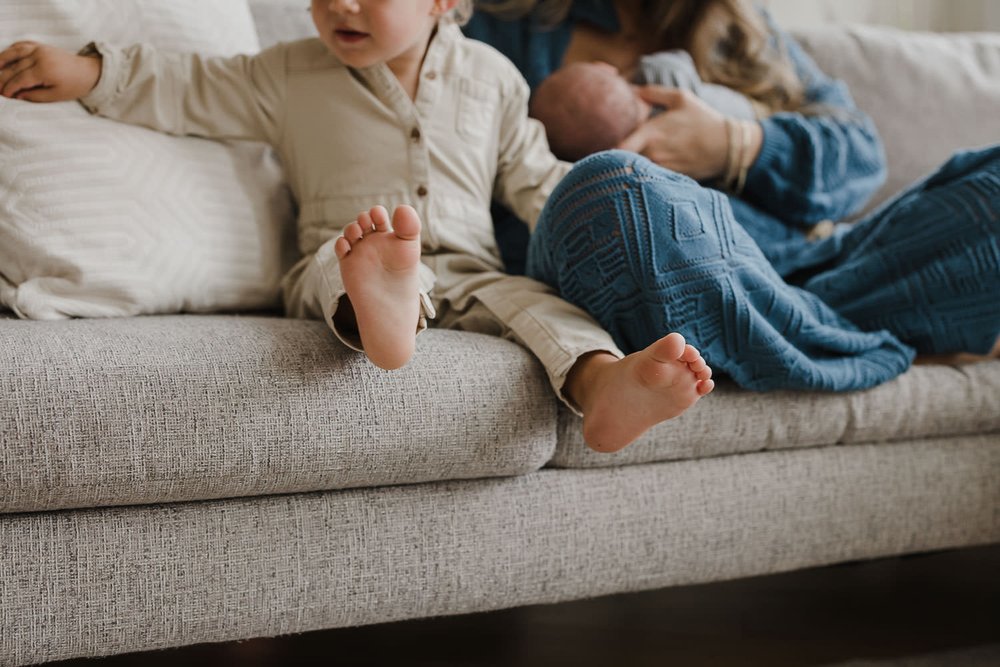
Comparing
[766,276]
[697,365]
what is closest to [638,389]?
[697,365]

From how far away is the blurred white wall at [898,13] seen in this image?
8.17 feet

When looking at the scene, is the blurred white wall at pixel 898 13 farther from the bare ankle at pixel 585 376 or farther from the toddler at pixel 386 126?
the bare ankle at pixel 585 376

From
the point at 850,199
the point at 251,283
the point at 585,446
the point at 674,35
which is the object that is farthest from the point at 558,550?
the point at 674,35

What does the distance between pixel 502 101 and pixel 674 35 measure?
21.5 inches

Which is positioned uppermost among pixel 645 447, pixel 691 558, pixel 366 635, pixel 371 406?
pixel 371 406

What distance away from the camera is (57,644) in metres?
0.90

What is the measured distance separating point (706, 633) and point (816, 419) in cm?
35

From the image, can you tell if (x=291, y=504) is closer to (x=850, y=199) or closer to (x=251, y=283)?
(x=251, y=283)

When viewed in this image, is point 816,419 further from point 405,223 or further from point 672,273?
point 405,223

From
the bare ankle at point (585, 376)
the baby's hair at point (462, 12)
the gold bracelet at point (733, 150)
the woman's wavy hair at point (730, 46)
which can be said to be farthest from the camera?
the woman's wavy hair at point (730, 46)

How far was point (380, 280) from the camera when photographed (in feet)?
3.07

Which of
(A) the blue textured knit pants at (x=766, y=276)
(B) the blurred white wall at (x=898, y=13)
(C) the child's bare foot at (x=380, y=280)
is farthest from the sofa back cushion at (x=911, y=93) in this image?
(C) the child's bare foot at (x=380, y=280)

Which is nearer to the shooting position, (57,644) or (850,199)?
(57,644)

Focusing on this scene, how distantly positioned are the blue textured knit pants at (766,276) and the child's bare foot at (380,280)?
258 millimetres
